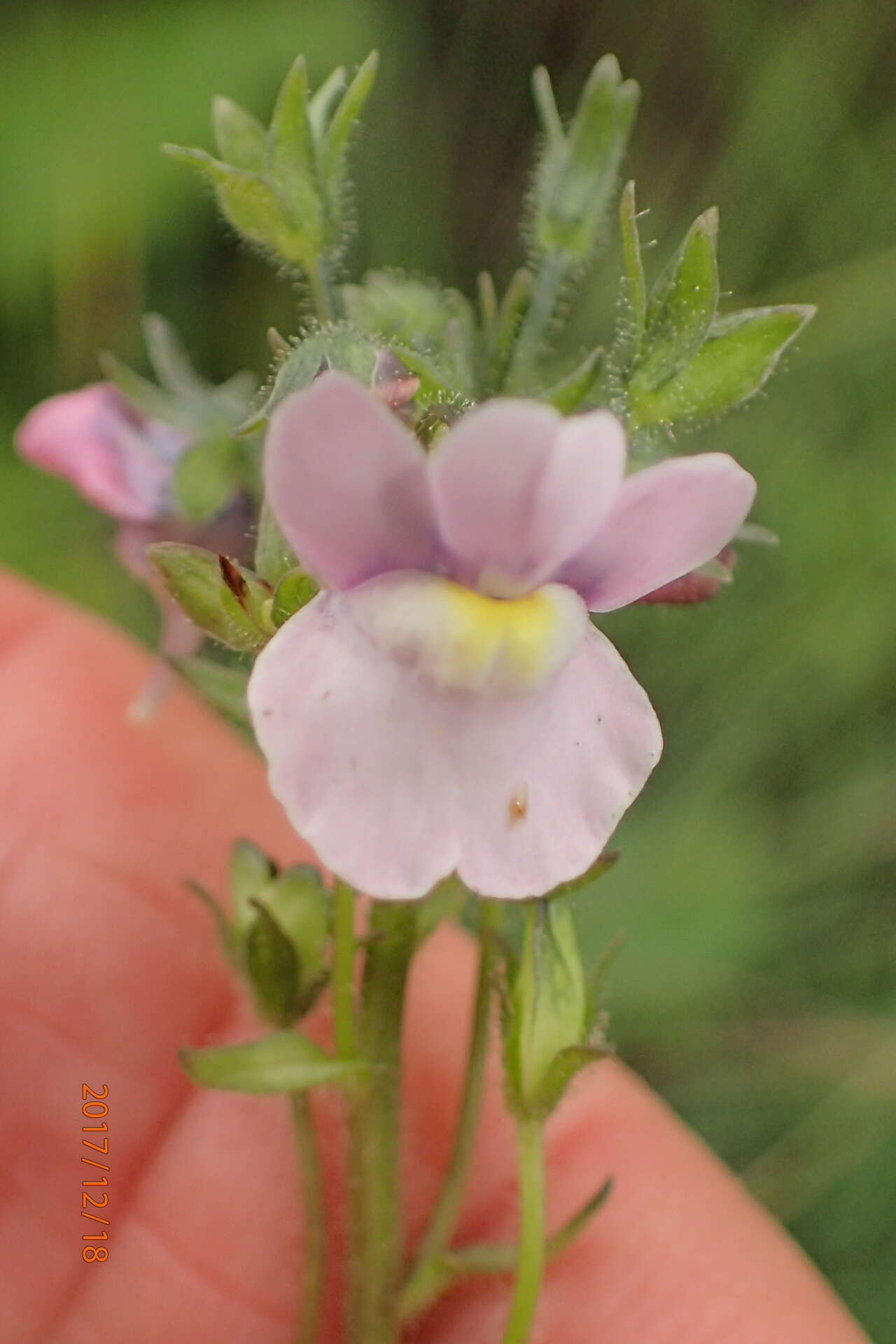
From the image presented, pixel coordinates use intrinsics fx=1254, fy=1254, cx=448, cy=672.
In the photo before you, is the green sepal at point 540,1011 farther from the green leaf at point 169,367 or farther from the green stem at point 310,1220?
the green leaf at point 169,367

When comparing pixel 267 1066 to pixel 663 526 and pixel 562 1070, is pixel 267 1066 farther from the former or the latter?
pixel 663 526

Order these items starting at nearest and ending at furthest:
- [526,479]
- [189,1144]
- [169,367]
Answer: [526,479] → [169,367] → [189,1144]

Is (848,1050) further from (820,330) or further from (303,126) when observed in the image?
(303,126)

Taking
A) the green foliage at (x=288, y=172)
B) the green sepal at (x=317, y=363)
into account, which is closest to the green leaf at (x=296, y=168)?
the green foliage at (x=288, y=172)

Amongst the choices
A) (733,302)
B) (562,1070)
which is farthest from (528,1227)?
(733,302)

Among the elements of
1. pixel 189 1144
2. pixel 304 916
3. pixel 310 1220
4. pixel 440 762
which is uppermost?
pixel 440 762

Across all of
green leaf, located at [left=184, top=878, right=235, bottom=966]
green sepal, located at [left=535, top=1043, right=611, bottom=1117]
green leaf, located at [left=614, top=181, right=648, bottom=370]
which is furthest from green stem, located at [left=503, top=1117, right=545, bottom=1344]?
green leaf, located at [left=614, top=181, right=648, bottom=370]

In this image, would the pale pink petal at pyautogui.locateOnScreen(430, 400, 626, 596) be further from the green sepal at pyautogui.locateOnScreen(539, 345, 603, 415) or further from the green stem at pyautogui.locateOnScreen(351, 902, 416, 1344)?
the green stem at pyautogui.locateOnScreen(351, 902, 416, 1344)
